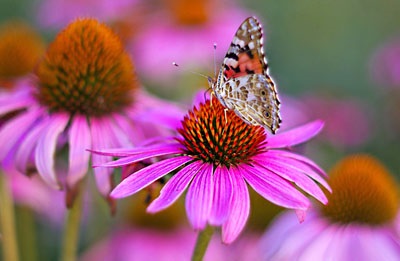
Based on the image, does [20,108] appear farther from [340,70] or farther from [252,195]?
[340,70]

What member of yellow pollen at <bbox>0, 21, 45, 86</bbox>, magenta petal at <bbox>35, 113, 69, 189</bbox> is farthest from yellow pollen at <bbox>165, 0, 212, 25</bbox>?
magenta petal at <bbox>35, 113, 69, 189</bbox>

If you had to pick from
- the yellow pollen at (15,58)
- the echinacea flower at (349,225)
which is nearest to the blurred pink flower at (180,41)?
the yellow pollen at (15,58)

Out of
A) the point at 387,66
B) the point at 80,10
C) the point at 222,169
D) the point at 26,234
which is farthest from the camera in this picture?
the point at 80,10

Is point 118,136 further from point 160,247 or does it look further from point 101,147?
→ point 160,247

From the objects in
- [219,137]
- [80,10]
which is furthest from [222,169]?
[80,10]

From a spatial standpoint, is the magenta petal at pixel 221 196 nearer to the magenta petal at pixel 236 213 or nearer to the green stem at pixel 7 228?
the magenta petal at pixel 236 213
